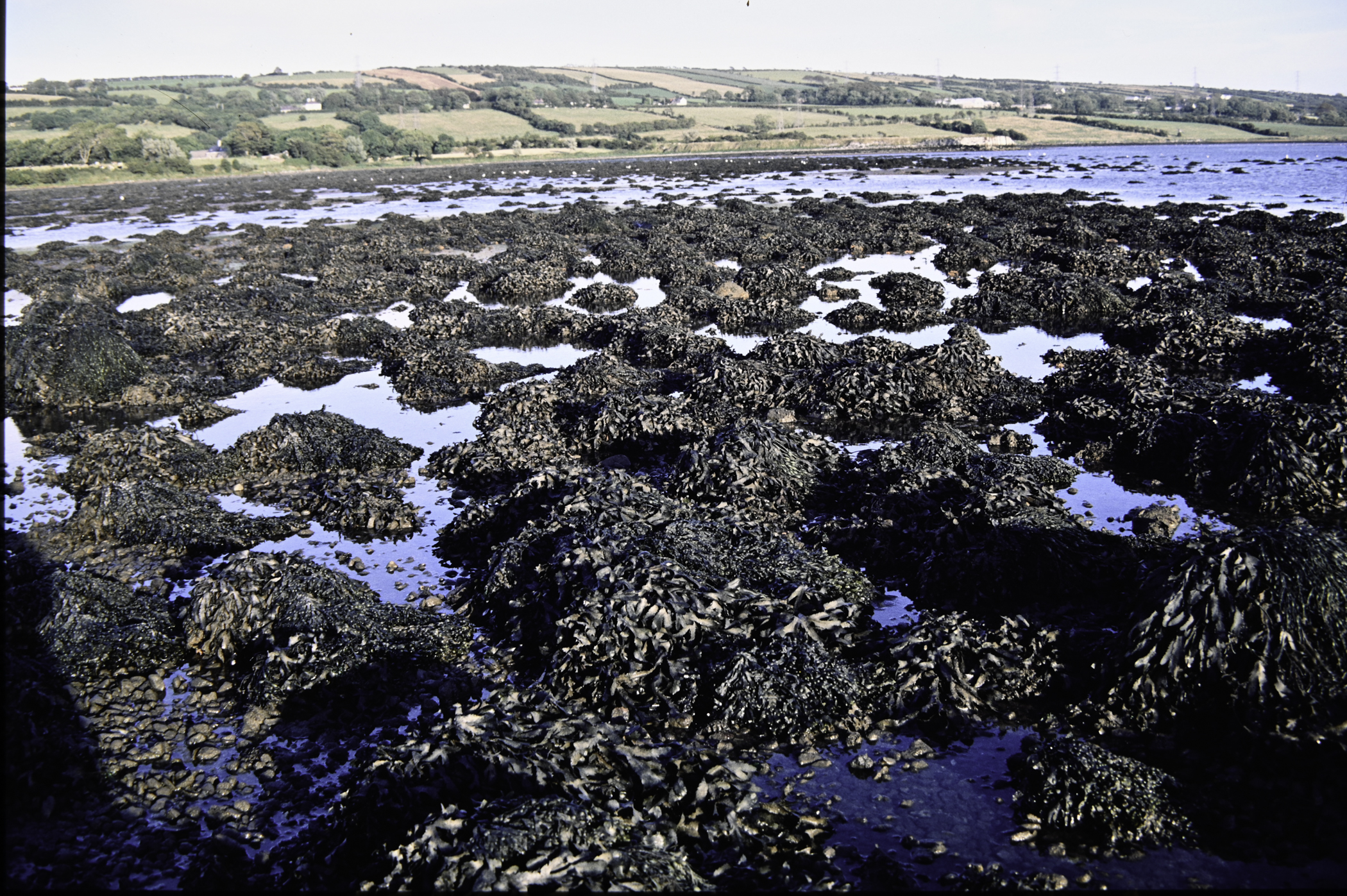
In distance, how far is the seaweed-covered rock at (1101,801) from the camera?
6.72 meters

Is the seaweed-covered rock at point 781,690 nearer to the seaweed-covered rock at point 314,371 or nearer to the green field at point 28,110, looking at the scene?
the seaweed-covered rock at point 314,371

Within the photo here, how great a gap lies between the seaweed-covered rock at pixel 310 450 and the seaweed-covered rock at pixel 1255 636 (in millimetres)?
12959

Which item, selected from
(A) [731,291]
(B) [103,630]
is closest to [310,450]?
(B) [103,630]

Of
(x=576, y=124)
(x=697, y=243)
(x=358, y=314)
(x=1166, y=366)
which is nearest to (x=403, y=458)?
(x=358, y=314)

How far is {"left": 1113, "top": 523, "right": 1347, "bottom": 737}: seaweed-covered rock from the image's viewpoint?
7750 mm

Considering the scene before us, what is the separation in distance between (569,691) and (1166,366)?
17819mm

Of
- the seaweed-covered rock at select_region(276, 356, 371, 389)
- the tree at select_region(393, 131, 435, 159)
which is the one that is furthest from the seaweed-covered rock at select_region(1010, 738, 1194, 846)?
the tree at select_region(393, 131, 435, 159)

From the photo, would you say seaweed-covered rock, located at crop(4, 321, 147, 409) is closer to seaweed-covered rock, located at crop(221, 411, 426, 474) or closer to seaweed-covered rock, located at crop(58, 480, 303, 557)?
seaweed-covered rock, located at crop(221, 411, 426, 474)

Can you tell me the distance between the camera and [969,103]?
171 m

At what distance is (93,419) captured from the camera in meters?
19.5

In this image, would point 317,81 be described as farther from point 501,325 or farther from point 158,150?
point 501,325

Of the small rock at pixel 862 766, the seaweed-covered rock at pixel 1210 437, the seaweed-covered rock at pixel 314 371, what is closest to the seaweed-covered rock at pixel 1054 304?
the seaweed-covered rock at pixel 1210 437

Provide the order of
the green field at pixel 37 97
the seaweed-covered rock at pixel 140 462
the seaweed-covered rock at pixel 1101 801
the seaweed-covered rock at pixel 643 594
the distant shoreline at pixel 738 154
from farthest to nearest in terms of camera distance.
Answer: the green field at pixel 37 97 → the distant shoreline at pixel 738 154 → the seaweed-covered rock at pixel 140 462 → the seaweed-covered rock at pixel 643 594 → the seaweed-covered rock at pixel 1101 801

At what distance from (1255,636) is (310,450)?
49.7 ft
